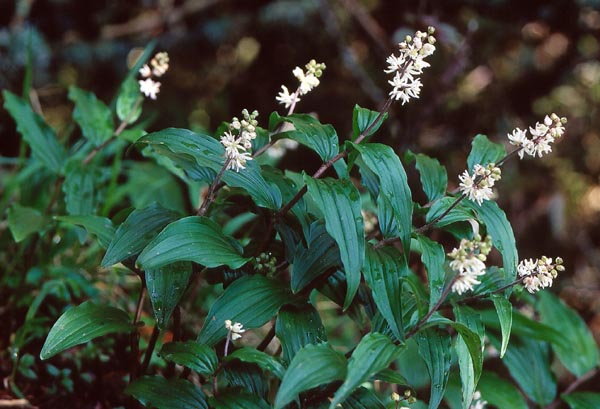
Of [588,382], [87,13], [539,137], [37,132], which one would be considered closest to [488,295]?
[539,137]

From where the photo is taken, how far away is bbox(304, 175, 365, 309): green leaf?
1.27 meters

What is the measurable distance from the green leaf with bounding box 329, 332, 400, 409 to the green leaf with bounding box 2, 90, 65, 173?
153 centimetres

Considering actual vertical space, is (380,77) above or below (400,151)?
above

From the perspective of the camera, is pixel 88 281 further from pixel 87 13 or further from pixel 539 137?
pixel 87 13

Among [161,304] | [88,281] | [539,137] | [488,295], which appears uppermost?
[539,137]

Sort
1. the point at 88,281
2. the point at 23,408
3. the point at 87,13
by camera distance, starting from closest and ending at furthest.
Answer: the point at 23,408 → the point at 88,281 → the point at 87,13

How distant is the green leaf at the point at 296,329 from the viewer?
4.56 ft

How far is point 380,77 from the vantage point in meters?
4.41

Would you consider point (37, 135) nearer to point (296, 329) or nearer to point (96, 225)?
point (96, 225)

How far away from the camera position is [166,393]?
4.68ft

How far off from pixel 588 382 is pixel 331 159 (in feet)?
5.61

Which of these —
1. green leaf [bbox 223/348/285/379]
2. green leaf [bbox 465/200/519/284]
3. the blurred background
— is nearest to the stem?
green leaf [bbox 223/348/285/379]

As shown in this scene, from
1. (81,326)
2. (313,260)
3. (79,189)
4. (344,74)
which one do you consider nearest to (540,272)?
(313,260)

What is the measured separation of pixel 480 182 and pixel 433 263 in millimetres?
213
